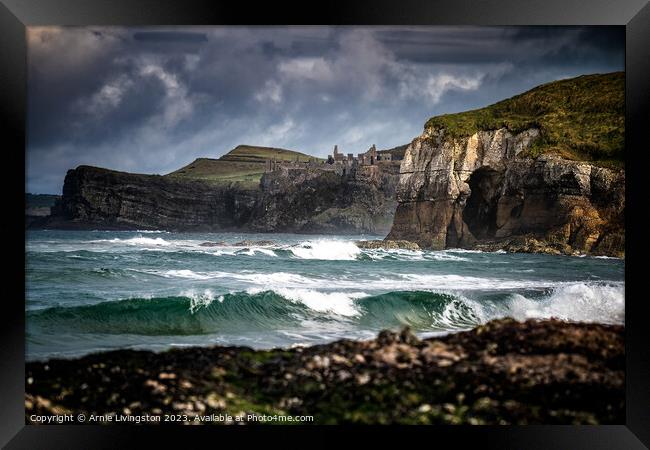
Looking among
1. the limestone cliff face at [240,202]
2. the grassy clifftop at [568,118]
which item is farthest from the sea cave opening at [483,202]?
the limestone cliff face at [240,202]

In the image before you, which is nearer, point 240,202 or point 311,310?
point 311,310

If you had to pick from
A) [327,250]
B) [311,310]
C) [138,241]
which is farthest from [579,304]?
[138,241]

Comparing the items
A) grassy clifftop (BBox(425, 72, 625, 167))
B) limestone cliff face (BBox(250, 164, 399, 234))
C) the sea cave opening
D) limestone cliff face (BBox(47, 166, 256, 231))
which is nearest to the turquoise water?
limestone cliff face (BBox(47, 166, 256, 231))

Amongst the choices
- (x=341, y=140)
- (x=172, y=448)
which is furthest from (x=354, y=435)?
(x=341, y=140)

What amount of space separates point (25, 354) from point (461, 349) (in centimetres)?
311

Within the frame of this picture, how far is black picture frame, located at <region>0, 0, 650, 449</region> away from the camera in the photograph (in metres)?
3.67

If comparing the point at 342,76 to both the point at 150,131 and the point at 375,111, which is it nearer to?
the point at 375,111

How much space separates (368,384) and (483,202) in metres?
2.52

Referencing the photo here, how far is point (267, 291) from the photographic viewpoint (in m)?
4.55

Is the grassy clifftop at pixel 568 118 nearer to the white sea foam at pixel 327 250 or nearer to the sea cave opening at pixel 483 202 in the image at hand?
the sea cave opening at pixel 483 202

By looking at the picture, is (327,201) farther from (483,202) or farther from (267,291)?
(483,202)
